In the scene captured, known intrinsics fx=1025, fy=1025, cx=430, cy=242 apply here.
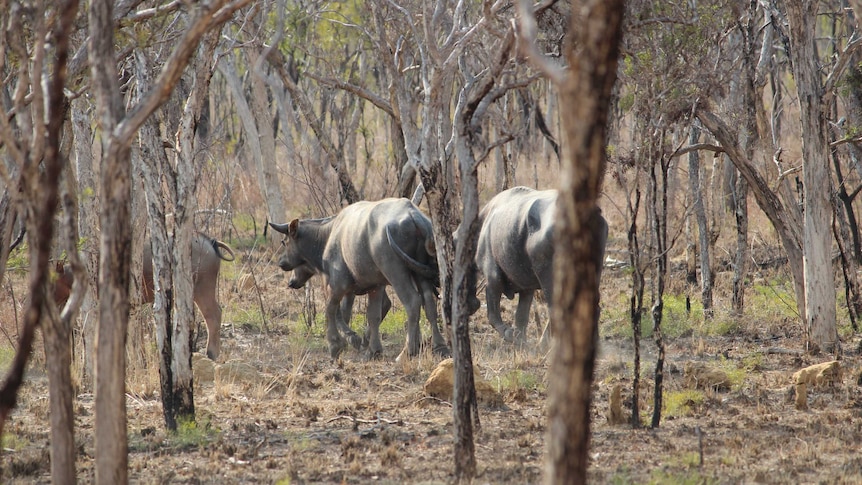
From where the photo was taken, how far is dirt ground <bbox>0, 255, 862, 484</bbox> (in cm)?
660

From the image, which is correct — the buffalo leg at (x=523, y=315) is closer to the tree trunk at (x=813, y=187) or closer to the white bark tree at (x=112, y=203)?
the tree trunk at (x=813, y=187)

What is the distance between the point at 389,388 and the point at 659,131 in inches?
148

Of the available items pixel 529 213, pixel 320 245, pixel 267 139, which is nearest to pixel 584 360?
pixel 529 213

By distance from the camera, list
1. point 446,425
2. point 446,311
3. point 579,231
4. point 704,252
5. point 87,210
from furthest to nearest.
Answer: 1. point 704,252
2. point 87,210
3. point 446,425
4. point 446,311
5. point 579,231

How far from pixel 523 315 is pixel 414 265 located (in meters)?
1.69

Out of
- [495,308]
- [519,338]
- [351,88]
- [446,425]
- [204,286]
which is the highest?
[351,88]

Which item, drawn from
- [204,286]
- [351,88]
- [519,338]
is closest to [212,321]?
[204,286]

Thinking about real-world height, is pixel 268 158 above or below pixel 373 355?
above

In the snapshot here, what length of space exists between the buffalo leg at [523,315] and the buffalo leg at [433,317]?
91 cm

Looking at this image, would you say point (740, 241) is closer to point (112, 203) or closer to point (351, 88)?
point (351, 88)

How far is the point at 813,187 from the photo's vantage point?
9961 millimetres

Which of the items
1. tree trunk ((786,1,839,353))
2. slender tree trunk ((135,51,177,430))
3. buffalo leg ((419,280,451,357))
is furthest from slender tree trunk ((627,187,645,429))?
buffalo leg ((419,280,451,357))

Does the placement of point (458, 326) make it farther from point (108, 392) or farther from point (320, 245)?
point (320, 245)

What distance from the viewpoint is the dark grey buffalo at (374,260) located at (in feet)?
37.0
